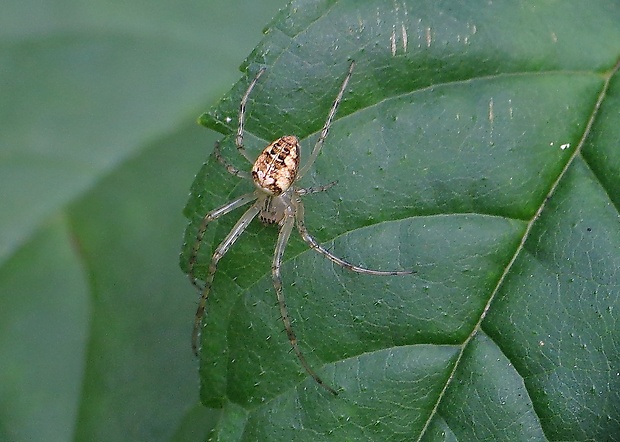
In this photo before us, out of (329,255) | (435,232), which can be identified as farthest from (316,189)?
(435,232)

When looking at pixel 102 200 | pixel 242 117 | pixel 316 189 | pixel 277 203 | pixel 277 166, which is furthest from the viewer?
pixel 102 200

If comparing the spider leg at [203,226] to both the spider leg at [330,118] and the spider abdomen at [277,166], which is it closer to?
the spider abdomen at [277,166]

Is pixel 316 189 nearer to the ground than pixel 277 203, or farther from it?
farther from it

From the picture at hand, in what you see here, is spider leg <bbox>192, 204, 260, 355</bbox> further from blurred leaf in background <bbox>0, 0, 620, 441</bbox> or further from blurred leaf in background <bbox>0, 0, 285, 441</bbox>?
blurred leaf in background <bbox>0, 0, 285, 441</bbox>

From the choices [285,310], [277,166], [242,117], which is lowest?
[285,310]

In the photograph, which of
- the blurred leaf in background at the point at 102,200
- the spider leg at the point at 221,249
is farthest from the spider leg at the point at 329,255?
the blurred leaf in background at the point at 102,200

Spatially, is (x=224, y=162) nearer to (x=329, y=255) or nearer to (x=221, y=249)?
(x=221, y=249)

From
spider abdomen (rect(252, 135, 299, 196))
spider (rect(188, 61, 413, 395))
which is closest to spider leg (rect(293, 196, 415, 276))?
spider (rect(188, 61, 413, 395))

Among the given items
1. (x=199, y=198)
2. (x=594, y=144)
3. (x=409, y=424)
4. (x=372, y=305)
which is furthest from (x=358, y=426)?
(x=594, y=144)
